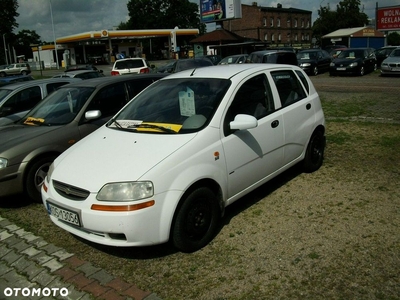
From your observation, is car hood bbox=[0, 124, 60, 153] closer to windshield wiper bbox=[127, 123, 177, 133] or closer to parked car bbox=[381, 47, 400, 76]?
windshield wiper bbox=[127, 123, 177, 133]

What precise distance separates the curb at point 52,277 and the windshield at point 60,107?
2297 millimetres

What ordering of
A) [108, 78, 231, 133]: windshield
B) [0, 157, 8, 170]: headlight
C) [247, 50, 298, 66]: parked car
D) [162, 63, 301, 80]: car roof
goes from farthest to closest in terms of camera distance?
1. [247, 50, 298, 66]: parked car
2. [0, 157, 8, 170]: headlight
3. [162, 63, 301, 80]: car roof
4. [108, 78, 231, 133]: windshield

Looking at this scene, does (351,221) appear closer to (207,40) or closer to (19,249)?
(19,249)

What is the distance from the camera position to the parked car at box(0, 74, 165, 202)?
17.4 feet

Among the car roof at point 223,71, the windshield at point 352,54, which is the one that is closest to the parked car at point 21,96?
the car roof at point 223,71

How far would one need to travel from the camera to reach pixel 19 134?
18.9 ft

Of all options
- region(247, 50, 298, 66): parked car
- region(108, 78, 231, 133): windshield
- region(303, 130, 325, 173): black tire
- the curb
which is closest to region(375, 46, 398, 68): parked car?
region(247, 50, 298, 66): parked car

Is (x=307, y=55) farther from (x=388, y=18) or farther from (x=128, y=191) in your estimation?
(x=388, y=18)

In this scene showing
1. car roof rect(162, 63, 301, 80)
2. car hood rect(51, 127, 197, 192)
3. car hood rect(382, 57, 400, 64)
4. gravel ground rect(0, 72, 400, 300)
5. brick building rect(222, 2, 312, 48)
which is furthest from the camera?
brick building rect(222, 2, 312, 48)

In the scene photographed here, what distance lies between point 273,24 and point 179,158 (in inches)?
3005

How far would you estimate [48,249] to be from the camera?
4227 millimetres

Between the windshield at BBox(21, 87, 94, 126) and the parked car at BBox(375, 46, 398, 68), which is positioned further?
the parked car at BBox(375, 46, 398, 68)
